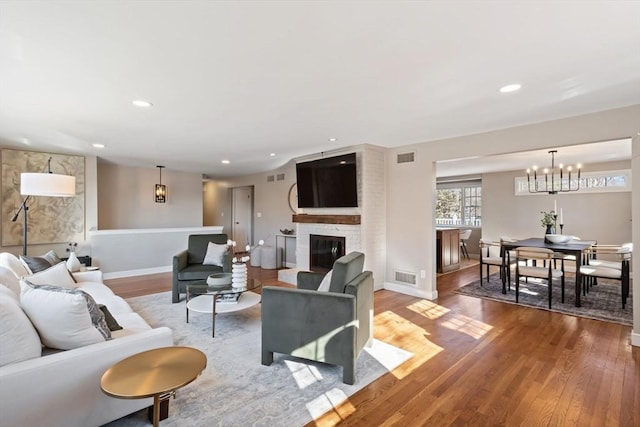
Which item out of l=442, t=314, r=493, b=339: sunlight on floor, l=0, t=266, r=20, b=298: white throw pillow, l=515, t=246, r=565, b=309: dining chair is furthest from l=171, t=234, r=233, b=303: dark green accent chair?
l=515, t=246, r=565, b=309: dining chair

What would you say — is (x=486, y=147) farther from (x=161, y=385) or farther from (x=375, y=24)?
(x=161, y=385)

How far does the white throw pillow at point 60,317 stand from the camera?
1.73m

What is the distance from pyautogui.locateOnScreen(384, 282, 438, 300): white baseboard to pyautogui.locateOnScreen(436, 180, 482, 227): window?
4.92 metres

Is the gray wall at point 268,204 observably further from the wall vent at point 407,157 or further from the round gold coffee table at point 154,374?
the round gold coffee table at point 154,374

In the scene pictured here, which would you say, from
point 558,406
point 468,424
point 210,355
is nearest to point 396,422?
point 468,424

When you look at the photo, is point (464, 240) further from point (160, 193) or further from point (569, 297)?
point (160, 193)

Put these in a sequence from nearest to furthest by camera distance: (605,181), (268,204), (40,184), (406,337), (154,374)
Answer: (154,374) → (406,337) → (40,184) → (605,181) → (268,204)

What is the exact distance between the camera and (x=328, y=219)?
5.44 m

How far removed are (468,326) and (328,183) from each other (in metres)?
3.04

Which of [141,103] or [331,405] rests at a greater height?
[141,103]

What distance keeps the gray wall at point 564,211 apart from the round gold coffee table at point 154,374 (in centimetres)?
817

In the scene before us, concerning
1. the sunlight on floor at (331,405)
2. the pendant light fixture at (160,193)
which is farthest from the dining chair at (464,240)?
the pendant light fixture at (160,193)

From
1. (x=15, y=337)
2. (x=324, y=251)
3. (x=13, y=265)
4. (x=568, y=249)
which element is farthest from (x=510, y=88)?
(x=13, y=265)

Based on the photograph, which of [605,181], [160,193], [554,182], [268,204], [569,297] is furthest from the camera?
[268,204]
